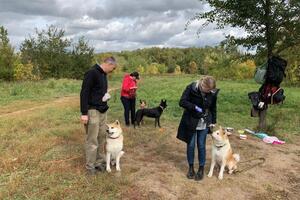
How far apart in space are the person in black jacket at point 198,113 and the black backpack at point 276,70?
11.7 feet

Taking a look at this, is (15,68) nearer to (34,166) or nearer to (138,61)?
(34,166)

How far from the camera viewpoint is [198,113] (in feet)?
22.1

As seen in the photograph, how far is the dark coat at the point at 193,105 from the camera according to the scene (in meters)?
6.72

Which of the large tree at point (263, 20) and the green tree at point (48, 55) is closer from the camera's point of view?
the large tree at point (263, 20)

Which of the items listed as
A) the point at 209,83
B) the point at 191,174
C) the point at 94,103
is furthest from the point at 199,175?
the point at 94,103

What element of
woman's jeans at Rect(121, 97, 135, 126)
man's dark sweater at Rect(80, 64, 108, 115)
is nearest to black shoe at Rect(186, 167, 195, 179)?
man's dark sweater at Rect(80, 64, 108, 115)

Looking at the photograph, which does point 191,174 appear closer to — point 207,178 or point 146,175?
point 207,178

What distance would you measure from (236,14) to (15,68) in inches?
1189

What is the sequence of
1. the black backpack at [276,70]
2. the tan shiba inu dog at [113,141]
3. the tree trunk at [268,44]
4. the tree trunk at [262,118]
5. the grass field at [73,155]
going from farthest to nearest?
the tree trunk at [268,44] < the tree trunk at [262,118] < the black backpack at [276,70] < the tan shiba inu dog at [113,141] < the grass field at [73,155]

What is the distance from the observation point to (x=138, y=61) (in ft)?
252

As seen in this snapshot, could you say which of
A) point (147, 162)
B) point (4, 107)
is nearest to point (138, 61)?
point (4, 107)

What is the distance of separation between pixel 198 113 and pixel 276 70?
4.09 metres

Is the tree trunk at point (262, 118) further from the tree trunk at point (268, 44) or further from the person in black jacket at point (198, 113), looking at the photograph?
the person in black jacket at point (198, 113)

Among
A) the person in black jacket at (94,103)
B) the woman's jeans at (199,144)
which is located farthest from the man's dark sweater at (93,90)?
the woman's jeans at (199,144)
